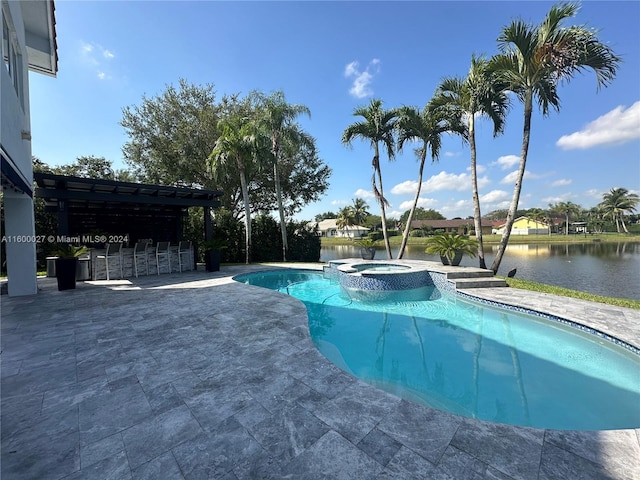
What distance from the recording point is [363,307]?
6746mm

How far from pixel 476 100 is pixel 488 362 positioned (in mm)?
9090

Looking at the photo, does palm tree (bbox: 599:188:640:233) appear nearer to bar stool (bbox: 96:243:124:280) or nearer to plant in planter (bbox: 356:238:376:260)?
plant in planter (bbox: 356:238:376:260)

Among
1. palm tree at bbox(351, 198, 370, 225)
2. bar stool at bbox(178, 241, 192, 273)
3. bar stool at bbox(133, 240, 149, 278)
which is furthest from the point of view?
palm tree at bbox(351, 198, 370, 225)

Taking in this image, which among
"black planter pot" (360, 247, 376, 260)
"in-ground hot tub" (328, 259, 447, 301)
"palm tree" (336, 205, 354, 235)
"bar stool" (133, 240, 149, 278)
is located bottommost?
"in-ground hot tub" (328, 259, 447, 301)

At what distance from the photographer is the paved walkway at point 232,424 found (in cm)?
167

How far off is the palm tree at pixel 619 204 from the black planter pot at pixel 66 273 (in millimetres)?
74513

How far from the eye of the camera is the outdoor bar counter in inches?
326

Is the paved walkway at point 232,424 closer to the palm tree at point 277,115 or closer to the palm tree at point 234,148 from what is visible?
the palm tree at point 234,148

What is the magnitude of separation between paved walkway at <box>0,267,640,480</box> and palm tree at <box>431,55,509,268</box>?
29.2 feet

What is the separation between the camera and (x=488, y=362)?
3957 mm

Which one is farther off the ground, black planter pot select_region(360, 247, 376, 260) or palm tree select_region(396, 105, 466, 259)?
palm tree select_region(396, 105, 466, 259)

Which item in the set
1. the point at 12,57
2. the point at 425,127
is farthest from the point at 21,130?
the point at 425,127

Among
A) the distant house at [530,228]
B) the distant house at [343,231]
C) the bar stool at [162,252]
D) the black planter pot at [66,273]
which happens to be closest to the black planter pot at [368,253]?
the bar stool at [162,252]

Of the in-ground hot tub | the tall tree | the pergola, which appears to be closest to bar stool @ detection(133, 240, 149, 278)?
the pergola
